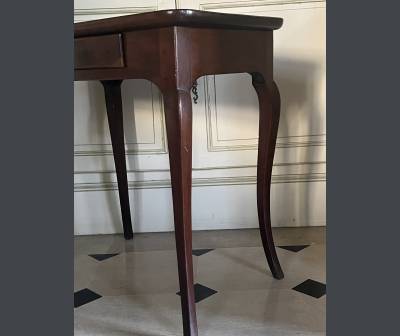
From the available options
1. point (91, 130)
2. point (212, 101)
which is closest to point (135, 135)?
point (91, 130)

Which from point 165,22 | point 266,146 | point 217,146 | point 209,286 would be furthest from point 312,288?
point 165,22

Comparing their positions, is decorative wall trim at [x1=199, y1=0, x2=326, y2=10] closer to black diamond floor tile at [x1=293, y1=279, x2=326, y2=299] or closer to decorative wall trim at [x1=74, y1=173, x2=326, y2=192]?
decorative wall trim at [x1=74, y1=173, x2=326, y2=192]

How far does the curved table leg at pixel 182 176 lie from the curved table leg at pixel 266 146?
33 centimetres

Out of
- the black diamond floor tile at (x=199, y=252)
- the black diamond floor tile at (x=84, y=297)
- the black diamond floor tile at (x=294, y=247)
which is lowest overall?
the black diamond floor tile at (x=84, y=297)

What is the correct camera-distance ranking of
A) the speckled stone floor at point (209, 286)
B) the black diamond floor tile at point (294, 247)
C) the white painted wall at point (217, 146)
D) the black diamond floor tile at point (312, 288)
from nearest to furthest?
the speckled stone floor at point (209, 286)
the black diamond floor tile at point (312, 288)
the black diamond floor tile at point (294, 247)
the white painted wall at point (217, 146)

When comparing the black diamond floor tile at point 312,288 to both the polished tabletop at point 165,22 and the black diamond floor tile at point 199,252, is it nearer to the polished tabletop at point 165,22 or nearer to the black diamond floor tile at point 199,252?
the black diamond floor tile at point 199,252

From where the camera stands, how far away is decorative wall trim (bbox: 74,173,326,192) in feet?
5.26

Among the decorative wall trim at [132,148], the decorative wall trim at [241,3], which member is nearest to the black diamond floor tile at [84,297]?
the decorative wall trim at [132,148]

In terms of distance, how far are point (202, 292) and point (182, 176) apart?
0.42 meters

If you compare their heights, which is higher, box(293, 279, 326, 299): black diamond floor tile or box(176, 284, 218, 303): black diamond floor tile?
box(293, 279, 326, 299): black diamond floor tile

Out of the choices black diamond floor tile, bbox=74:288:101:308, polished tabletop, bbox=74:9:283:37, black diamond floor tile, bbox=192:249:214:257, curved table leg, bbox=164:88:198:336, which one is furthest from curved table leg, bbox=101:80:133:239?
curved table leg, bbox=164:88:198:336

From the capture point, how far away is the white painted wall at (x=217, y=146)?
1.54 m

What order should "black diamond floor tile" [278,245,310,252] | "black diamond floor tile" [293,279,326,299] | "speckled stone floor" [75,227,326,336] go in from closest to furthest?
1. "speckled stone floor" [75,227,326,336]
2. "black diamond floor tile" [293,279,326,299]
3. "black diamond floor tile" [278,245,310,252]

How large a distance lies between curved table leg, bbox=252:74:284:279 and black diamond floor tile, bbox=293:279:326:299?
0.23 feet
